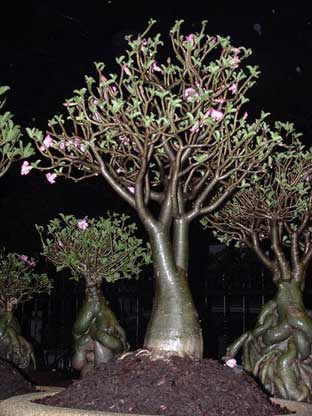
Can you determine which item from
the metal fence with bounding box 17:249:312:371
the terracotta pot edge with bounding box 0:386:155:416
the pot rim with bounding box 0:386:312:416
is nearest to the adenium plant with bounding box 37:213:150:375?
the metal fence with bounding box 17:249:312:371

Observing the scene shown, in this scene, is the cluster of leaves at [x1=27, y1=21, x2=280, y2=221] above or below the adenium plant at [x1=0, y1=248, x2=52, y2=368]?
above

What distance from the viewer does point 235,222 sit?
868 cm

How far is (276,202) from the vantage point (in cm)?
797

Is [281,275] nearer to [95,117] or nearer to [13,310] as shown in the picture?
[95,117]

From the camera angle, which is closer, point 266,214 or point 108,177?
point 108,177

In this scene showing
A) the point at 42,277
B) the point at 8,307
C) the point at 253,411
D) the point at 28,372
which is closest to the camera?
the point at 253,411

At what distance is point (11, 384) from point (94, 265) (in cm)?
309

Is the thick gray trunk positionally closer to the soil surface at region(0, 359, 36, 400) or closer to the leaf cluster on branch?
the soil surface at region(0, 359, 36, 400)

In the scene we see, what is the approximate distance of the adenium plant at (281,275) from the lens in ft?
24.9

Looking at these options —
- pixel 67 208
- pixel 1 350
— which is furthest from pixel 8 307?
pixel 67 208

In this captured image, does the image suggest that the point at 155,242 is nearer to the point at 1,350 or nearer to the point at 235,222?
the point at 235,222

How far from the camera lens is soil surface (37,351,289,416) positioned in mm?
4047

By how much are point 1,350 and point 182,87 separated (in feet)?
24.5

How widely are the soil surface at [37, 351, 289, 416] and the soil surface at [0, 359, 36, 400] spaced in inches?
95.3
